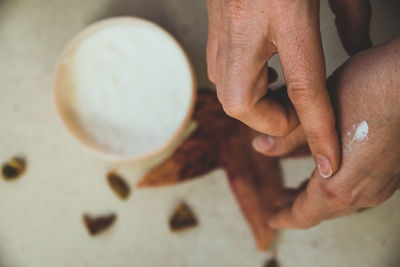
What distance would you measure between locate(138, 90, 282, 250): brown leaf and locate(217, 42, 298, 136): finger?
312mm

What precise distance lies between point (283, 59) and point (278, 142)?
0.76 feet

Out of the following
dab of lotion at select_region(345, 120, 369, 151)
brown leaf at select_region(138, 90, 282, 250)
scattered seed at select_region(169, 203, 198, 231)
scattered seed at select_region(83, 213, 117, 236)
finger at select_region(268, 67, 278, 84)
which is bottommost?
scattered seed at select_region(83, 213, 117, 236)

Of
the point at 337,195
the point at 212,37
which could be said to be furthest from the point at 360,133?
the point at 212,37

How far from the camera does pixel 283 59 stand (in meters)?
0.38

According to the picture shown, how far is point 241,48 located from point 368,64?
0.15 meters

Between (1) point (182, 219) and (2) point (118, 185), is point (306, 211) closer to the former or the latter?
(1) point (182, 219)

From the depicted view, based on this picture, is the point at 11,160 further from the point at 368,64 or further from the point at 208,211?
the point at 368,64

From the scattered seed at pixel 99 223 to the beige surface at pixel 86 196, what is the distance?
0.02 metres

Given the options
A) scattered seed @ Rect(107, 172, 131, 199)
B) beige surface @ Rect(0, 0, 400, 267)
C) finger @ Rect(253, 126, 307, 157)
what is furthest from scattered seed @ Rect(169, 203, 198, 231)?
finger @ Rect(253, 126, 307, 157)

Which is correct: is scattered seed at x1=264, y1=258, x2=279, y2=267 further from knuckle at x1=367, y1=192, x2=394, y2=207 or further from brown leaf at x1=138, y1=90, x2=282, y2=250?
knuckle at x1=367, y1=192, x2=394, y2=207

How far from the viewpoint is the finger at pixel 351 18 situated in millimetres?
425

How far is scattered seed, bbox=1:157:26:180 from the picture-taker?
0.81 m

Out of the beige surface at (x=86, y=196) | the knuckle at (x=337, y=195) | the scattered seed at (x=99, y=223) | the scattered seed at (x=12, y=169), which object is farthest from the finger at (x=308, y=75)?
the scattered seed at (x=12, y=169)

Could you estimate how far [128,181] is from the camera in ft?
2.62
